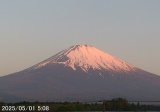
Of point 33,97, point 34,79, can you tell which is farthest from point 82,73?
point 33,97

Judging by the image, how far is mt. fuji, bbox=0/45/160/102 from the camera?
6811 inches

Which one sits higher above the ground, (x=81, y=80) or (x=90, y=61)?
(x=90, y=61)

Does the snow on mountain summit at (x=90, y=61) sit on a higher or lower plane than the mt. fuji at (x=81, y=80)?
higher

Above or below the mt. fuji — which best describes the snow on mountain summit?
above

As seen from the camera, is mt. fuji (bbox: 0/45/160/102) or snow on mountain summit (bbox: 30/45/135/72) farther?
snow on mountain summit (bbox: 30/45/135/72)

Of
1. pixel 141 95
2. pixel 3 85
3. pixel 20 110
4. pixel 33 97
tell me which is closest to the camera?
pixel 20 110

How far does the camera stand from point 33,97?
16225 cm

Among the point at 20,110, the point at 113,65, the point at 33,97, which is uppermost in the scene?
the point at 113,65

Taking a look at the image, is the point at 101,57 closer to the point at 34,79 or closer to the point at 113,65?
the point at 113,65

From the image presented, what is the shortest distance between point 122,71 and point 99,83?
9.98 m

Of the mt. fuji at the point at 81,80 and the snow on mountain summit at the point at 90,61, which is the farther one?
the snow on mountain summit at the point at 90,61

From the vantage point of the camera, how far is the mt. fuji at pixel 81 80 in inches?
6811

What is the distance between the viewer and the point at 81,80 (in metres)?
181

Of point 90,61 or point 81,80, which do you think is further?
point 90,61
